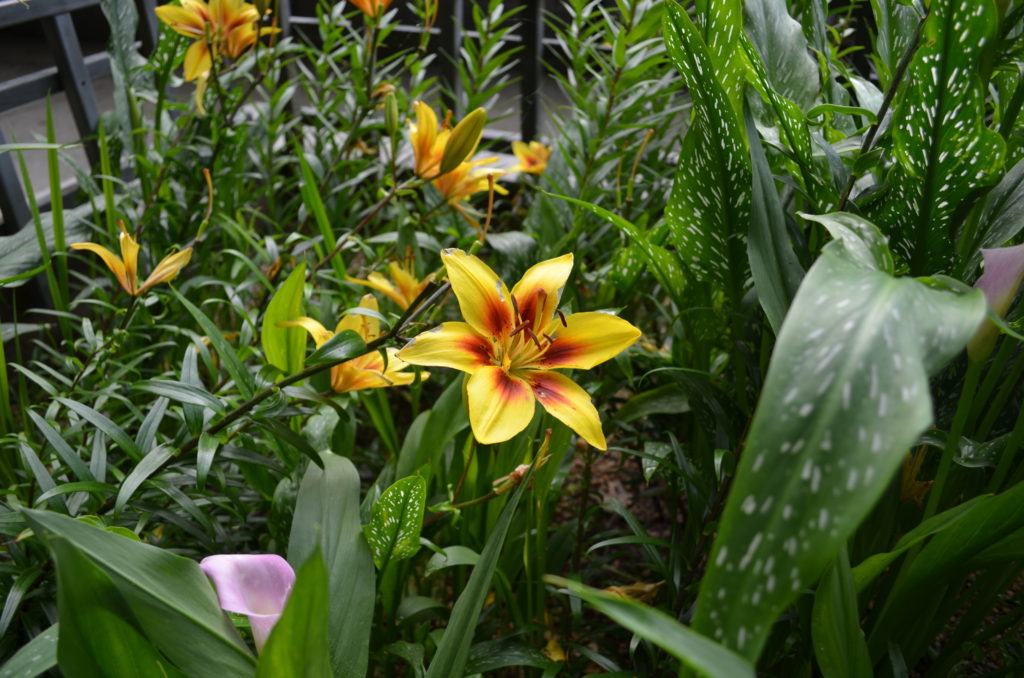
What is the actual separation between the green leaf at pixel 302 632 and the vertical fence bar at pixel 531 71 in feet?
5.17

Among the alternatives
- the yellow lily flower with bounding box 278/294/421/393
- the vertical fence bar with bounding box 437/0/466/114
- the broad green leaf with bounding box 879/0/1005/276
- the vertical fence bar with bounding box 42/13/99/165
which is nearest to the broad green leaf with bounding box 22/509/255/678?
the yellow lily flower with bounding box 278/294/421/393

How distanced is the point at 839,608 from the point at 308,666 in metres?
0.36

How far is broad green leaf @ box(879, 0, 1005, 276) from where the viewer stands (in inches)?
19.6

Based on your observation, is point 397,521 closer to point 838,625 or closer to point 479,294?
point 479,294

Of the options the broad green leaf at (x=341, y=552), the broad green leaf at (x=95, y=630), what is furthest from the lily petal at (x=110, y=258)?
the broad green leaf at (x=95, y=630)

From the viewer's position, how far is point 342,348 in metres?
0.56

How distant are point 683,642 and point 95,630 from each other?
35cm

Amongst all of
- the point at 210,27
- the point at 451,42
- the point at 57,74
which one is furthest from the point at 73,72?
the point at 451,42

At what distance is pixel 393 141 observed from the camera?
0.95m

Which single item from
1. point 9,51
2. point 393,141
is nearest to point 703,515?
point 393,141

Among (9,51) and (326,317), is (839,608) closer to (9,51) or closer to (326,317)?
(326,317)

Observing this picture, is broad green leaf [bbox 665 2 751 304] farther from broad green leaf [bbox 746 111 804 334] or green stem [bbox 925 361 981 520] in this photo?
green stem [bbox 925 361 981 520]

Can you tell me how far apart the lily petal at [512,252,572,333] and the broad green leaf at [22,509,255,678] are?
316mm

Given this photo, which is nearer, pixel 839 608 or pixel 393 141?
pixel 839 608
